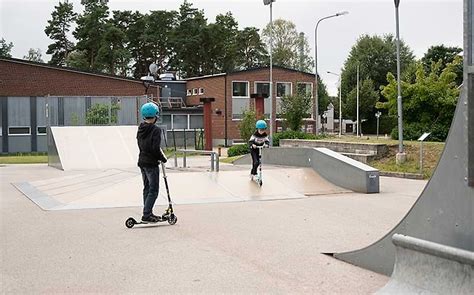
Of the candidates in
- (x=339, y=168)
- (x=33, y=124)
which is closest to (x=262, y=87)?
(x=33, y=124)

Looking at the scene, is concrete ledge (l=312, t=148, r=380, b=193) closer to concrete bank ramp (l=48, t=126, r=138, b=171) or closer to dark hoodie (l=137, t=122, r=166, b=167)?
dark hoodie (l=137, t=122, r=166, b=167)

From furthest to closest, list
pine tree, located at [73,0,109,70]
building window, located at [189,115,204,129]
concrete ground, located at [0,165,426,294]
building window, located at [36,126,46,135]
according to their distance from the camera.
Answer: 1. pine tree, located at [73,0,109,70]
2. building window, located at [189,115,204,129]
3. building window, located at [36,126,46,135]
4. concrete ground, located at [0,165,426,294]

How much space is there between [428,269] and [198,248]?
3.22 meters

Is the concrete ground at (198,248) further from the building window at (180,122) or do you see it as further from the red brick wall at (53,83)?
the building window at (180,122)

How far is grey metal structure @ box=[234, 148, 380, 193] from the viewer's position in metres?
13.9

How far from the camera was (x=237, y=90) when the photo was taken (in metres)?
55.3

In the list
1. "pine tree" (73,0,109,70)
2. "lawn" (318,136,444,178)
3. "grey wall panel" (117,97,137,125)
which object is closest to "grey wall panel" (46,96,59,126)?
"grey wall panel" (117,97,137,125)

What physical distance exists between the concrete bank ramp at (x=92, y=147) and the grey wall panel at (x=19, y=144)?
21409mm

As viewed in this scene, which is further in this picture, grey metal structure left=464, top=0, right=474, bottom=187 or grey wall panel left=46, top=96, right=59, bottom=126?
grey wall panel left=46, top=96, right=59, bottom=126

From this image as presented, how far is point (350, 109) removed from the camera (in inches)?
2680

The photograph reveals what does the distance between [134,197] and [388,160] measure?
12583 millimetres

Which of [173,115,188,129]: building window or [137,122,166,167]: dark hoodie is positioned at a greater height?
[173,115,188,129]: building window

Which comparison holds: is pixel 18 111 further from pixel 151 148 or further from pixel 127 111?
pixel 151 148

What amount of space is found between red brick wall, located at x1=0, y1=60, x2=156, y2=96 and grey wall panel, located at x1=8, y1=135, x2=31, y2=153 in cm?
482
